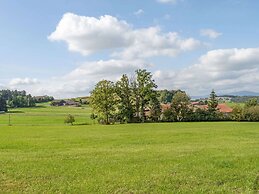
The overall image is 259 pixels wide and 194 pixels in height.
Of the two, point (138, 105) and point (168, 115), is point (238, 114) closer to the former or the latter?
point (168, 115)

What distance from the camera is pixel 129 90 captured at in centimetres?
9944

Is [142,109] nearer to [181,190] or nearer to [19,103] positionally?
[181,190]

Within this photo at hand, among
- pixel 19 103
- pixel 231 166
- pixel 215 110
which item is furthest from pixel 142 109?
pixel 19 103

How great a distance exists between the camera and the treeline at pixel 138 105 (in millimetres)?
94250

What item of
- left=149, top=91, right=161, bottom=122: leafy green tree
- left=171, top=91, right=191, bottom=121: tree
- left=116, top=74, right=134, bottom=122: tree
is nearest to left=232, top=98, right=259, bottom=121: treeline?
left=171, top=91, right=191, bottom=121: tree

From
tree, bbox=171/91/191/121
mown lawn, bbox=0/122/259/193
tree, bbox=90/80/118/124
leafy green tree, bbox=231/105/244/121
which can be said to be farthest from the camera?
leafy green tree, bbox=231/105/244/121

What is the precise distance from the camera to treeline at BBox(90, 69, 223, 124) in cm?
9425

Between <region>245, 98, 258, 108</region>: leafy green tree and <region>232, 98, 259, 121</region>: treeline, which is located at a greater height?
<region>245, 98, 258, 108</region>: leafy green tree

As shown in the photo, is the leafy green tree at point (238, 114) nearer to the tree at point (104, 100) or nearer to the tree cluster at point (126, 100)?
the tree cluster at point (126, 100)

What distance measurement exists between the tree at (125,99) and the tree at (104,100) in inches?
91.3

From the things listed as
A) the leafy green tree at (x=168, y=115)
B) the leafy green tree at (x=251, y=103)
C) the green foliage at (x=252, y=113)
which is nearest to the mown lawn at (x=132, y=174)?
the leafy green tree at (x=168, y=115)

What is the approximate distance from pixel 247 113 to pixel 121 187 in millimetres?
96014

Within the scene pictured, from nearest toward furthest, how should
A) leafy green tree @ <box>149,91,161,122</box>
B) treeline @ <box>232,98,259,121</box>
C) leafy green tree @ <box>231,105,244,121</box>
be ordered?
1. leafy green tree @ <box>149,91,161,122</box>
2. treeline @ <box>232,98,259,121</box>
3. leafy green tree @ <box>231,105,244,121</box>

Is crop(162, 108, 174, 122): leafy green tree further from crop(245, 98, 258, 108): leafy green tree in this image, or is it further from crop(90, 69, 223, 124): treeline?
crop(245, 98, 258, 108): leafy green tree
